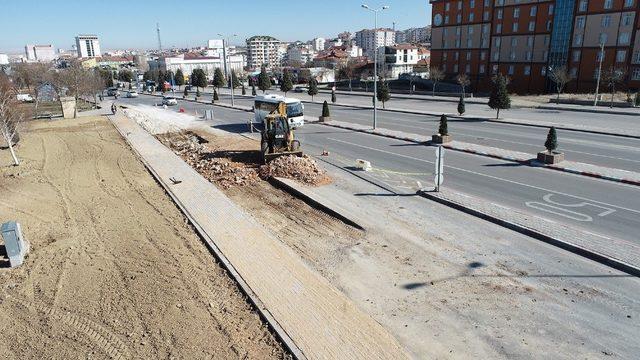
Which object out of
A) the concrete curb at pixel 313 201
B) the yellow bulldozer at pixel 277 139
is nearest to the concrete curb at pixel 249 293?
the concrete curb at pixel 313 201

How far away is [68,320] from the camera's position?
9133 mm

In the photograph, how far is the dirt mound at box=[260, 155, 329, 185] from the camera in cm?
1873

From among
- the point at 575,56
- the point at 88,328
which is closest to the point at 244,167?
the point at 88,328

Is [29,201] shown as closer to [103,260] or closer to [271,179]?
[103,260]

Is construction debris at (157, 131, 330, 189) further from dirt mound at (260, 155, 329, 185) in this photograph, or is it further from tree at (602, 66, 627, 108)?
tree at (602, 66, 627, 108)

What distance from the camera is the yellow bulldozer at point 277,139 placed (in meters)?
21.3

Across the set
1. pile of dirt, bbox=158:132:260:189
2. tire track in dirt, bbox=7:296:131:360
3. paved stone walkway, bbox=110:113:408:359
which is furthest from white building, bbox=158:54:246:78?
tire track in dirt, bbox=7:296:131:360

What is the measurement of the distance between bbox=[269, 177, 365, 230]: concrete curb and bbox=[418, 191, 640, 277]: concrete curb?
3.75m

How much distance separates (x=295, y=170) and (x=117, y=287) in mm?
10134

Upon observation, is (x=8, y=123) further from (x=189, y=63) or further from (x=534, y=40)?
(x=189, y=63)

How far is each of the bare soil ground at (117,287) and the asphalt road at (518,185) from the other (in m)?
9.37

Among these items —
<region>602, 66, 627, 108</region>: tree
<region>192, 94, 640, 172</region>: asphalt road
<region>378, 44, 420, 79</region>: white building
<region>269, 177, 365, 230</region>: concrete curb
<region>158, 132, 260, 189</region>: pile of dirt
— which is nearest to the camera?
<region>269, 177, 365, 230</region>: concrete curb

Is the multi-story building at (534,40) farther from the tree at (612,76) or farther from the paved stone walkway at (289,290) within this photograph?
the paved stone walkway at (289,290)

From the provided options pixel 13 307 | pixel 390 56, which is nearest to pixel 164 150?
pixel 13 307
